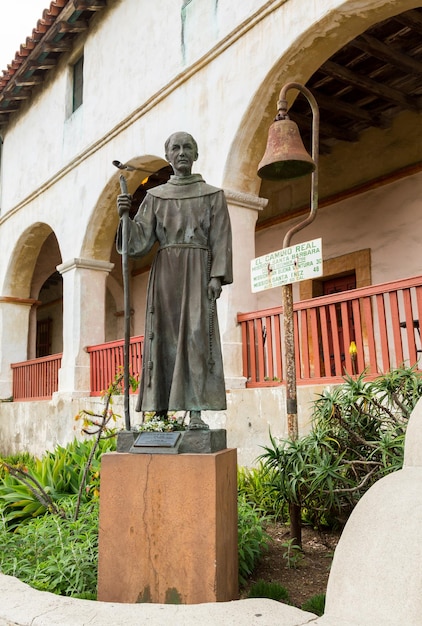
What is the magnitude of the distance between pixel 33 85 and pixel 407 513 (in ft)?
42.2

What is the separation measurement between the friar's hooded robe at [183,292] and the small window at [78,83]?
882 cm

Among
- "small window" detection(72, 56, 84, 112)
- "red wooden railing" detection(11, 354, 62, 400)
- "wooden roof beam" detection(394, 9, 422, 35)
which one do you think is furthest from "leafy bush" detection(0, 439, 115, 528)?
"small window" detection(72, 56, 84, 112)

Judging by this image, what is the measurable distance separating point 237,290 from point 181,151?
3.44m

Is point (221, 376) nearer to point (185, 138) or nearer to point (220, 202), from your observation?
point (220, 202)

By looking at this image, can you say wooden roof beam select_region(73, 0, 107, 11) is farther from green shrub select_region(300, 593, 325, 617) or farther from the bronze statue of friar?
green shrub select_region(300, 593, 325, 617)

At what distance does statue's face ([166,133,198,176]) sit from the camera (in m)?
3.53

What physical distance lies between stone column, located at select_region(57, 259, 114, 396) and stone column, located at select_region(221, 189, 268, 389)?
3791 mm

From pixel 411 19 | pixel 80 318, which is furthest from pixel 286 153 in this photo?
pixel 80 318

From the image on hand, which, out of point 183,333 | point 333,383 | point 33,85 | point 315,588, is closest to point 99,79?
point 33,85

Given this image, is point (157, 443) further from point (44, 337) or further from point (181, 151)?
point (44, 337)

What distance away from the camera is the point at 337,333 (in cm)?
574

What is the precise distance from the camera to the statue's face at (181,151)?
11.6 feet

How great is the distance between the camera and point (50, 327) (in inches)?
734

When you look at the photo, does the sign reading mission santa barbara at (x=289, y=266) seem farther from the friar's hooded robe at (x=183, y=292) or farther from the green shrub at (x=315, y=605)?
the green shrub at (x=315, y=605)
